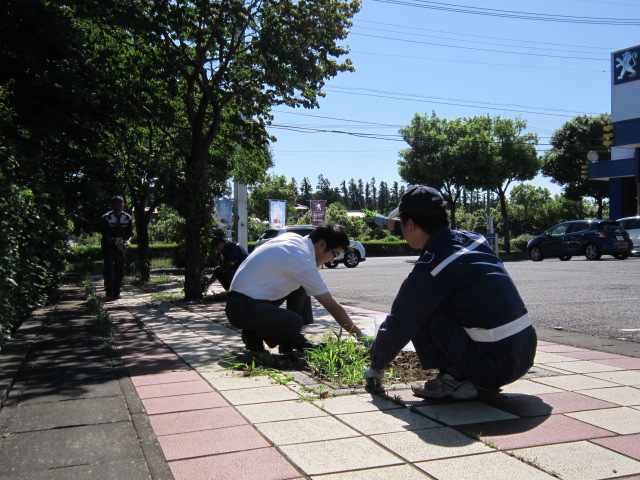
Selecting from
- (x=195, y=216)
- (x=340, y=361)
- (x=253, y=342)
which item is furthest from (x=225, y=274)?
(x=340, y=361)

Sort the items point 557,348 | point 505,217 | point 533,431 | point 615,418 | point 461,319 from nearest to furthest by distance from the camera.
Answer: point 533,431, point 615,418, point 461,319, point 557,348, point 505,217

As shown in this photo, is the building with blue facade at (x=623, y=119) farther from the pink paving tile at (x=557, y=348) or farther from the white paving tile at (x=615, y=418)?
the white paving tile at (x=615, y=418)

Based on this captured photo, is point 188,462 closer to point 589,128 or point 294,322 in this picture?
point 294,322

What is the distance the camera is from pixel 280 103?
11953 millimetres

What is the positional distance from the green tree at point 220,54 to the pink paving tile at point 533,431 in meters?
8.16

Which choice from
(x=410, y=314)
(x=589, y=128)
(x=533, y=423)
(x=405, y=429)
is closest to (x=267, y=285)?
(x=410, y=314)

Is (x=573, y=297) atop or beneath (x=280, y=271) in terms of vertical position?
beneath

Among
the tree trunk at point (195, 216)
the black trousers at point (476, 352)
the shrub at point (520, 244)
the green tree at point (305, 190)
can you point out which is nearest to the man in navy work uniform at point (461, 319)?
the black trousers at point (476, 352)

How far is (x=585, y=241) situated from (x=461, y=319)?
2114 cm

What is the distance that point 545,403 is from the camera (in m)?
3.62

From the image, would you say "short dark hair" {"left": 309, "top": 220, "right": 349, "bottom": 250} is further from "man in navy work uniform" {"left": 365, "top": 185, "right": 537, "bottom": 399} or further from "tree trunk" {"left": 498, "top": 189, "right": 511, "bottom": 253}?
"tree trunk" {"left": 498, "top": 189, "right": 511, "bottom": 253}

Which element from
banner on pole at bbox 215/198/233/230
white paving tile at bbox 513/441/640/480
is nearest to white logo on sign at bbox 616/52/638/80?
banner on pole at bbox 215/198/233/230

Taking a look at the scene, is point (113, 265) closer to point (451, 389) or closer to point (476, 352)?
point (451, 389)

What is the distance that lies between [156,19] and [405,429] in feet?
28.5
